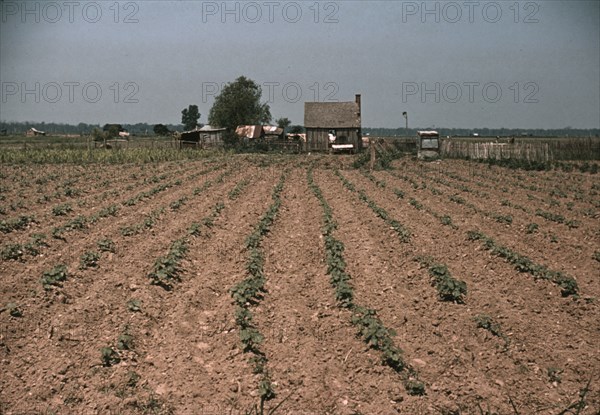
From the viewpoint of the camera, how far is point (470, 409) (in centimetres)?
490

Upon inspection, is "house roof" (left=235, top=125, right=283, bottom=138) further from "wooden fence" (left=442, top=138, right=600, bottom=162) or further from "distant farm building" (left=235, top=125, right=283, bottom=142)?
"wooden fence" (left=442, top=138, right=600, bottom=162)

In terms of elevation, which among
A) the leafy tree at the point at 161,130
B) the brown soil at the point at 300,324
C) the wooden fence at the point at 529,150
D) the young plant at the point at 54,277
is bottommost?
the brown soil at the point at 300,324

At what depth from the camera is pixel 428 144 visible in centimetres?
3716

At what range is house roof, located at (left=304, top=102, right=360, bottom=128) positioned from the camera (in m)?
48.2

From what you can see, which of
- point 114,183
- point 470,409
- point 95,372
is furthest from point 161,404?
point 114,183

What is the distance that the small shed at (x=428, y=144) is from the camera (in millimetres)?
36844

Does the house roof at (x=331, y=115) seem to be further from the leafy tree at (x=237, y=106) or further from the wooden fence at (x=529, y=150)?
the leafy tree at (x=237, y=106)

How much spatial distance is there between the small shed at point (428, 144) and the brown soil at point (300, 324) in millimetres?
24044

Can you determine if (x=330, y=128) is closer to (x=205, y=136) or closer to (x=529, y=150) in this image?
(x=205, y=136)

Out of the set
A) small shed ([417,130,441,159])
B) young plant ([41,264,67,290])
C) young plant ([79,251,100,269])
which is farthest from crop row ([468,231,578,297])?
small shed ([417,130,441,159])

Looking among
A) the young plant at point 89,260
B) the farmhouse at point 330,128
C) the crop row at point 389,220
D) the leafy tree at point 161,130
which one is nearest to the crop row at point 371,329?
the crop row at point 389,220

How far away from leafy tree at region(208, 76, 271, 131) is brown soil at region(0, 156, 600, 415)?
6364 cm

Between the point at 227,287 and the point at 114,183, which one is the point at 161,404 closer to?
the point at 227,287

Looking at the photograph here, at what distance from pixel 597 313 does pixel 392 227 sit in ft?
17.3
